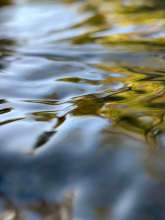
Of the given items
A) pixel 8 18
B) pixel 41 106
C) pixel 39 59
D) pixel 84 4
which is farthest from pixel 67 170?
pixel 84 4

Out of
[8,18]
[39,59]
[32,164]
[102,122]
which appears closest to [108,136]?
[102,122]

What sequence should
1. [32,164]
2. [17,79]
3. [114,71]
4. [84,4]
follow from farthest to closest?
[84,4] → [114,71] → [17,79] → [32,164]

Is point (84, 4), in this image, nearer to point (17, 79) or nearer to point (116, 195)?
point (17, 79)

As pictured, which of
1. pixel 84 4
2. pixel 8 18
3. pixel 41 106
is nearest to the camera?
pixel 41 106

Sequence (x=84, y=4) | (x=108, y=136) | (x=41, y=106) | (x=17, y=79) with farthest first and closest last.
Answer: (x=84, y=4) → (x=17, y=79) → (x=41, y=106) → (x=108, y=136)

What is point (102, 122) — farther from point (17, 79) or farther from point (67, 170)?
point (17, 79)

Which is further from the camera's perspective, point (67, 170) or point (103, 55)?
point (103, 55)
